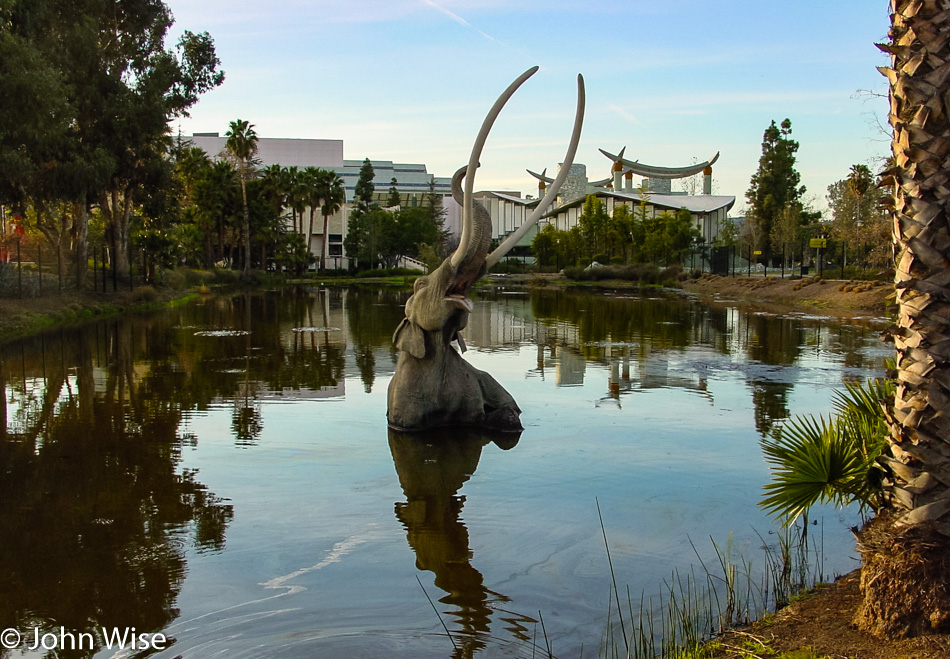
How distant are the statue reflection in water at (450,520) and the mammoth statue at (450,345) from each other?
21 centimetres

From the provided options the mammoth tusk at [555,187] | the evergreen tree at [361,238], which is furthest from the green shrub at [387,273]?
the mammoth tusk at [555,187]

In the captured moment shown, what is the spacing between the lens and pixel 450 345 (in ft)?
29.8

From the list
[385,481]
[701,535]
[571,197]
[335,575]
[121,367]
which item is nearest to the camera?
[335,575]

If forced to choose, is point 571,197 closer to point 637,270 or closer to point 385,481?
point 637,270

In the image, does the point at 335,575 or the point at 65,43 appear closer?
the point at 335,575

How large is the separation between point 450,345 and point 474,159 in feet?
6.51

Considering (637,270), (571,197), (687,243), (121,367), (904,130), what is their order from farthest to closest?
1. (571,197)
2. (687,243)
3. (637,270)
4. (121,367)
5. (904,130)

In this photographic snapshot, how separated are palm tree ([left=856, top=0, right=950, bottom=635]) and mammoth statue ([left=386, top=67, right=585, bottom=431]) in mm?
5004

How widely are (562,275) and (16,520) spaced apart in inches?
2223

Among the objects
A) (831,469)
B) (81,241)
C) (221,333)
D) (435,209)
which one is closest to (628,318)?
(221,333)

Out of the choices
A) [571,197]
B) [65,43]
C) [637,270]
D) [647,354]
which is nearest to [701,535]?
[647,354]

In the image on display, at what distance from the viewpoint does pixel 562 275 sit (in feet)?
202

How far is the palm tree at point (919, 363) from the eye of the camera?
3660 millimetres

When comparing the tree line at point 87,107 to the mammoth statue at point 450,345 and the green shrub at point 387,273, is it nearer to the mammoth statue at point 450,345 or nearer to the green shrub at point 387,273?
the mammoth statue at point 450,345
